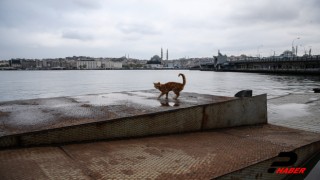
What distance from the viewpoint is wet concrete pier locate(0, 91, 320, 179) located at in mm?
3168

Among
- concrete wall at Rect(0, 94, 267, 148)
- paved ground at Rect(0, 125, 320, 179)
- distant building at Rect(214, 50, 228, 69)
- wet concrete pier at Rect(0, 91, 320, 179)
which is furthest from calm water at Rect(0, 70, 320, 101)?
distant building at Rect(214, 50, 228, 69)

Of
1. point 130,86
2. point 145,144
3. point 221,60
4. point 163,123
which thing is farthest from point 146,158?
point 221,60

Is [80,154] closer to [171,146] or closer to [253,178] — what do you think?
[171,146]

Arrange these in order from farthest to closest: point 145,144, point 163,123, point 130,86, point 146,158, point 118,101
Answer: point 130,86
point 118,101
point 163,123
point 145,144
point 146,158

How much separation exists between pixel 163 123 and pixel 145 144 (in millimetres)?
765

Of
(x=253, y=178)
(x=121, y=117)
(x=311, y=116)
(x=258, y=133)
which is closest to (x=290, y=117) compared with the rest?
(x=311, y=116)

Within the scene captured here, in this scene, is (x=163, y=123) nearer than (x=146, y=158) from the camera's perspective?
No

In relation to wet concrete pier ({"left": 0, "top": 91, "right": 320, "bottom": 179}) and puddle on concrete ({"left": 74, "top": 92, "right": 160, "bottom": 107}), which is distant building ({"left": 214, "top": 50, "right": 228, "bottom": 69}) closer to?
puddle on concrete ({"left": 74, "top": 92, "right": 160, "bottom": 107})

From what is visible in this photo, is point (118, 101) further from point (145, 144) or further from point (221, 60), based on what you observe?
point (221, 60)

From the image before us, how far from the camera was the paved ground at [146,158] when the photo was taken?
3031mm

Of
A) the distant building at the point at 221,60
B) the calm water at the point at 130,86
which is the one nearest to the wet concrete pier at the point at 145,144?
the calm water at the point at 130,86

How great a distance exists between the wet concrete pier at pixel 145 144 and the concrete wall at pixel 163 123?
13mm

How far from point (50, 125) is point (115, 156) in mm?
1133

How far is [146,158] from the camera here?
3.67 metres
